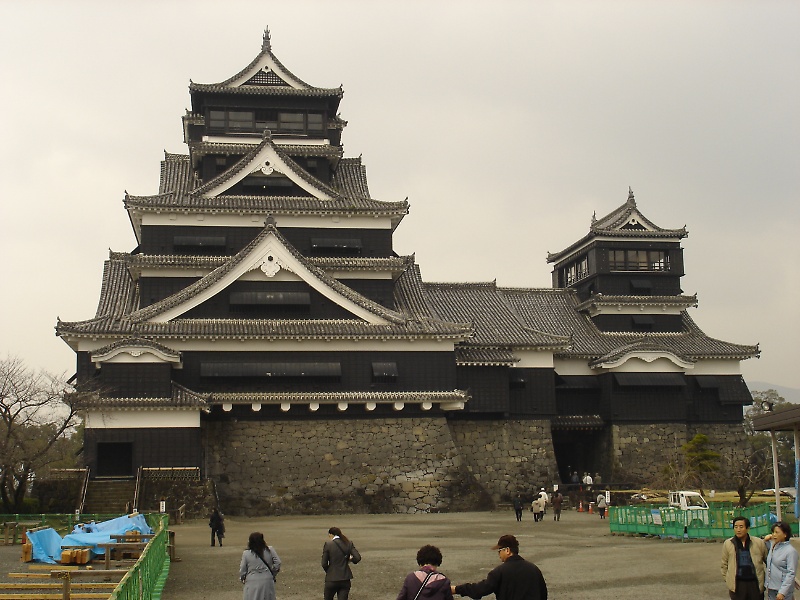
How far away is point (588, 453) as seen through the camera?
45.8m

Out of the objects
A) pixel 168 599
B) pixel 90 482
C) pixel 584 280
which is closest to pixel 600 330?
pixel 584 280

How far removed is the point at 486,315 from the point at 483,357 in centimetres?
436

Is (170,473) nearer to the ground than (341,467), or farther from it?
nearer to the ground

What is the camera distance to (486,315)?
43.1 m

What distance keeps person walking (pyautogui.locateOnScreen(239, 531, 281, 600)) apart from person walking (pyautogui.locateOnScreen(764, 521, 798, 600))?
19.1 feet

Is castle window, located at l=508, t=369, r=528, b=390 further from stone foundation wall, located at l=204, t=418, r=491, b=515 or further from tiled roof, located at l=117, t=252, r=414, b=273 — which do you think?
tiled roof, located at l=117, t=252, r=414, b=273

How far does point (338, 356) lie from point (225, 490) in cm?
643

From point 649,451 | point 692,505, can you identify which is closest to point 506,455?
point 649,451

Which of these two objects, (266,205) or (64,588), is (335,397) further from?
(64,588)

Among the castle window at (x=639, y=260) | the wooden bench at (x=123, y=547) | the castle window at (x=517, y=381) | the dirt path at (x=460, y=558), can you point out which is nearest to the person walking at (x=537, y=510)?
the dirt path at (x=460, y=558)

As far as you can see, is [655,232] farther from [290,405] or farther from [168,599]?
[168,599]

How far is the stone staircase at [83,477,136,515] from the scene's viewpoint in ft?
101

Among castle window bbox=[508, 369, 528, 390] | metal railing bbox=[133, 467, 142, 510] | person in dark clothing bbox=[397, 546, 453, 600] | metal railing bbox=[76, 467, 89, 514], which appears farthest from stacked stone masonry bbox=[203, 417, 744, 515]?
person in dark clothing bbox=[397, 546, 453, 600]

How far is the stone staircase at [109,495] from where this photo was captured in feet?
101
